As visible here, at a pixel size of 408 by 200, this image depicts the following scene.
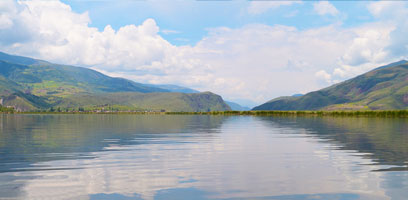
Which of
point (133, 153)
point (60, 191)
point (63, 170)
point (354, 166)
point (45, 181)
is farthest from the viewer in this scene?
point (133, 153)

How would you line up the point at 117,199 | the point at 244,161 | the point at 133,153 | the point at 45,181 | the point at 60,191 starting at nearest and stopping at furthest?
1. the point at 117,199
2. the point at 60,191
3. the point at 45,181
4. the point at 244,161
5. the point at 133,153

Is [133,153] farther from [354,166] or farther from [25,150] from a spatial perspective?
[354,166]

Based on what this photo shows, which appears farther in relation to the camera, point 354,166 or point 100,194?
point 354,166

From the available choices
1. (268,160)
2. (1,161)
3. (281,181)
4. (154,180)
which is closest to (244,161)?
(268,160)

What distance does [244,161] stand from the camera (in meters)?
35.9

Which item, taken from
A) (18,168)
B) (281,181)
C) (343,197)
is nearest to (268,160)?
(281,181)

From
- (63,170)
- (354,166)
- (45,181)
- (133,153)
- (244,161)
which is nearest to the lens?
(45,181)

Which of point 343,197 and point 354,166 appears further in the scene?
point 354,166

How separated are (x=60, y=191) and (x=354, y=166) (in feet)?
86.8

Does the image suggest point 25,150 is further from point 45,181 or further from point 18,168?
point 45,181

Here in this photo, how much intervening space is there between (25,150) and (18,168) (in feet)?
46.3

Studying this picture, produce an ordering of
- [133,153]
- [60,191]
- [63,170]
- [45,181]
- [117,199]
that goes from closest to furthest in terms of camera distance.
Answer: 1. [117,199]
2. [60,191]
3. [45,181]
4. [63,170]
5. [133,153]

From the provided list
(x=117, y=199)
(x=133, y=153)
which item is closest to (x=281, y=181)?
(x=117, y=199)

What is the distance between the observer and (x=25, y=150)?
4288cm
